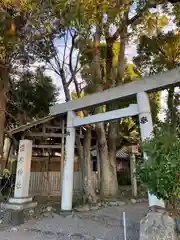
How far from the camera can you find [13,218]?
6289 mm

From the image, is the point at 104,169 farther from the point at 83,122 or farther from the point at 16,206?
the point at 16,206

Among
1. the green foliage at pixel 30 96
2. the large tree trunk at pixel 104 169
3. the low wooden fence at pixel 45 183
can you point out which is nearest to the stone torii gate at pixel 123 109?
the large tree trunk at pixel 104 169

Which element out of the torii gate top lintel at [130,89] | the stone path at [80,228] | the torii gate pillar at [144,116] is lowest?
the stone path at [80,228]

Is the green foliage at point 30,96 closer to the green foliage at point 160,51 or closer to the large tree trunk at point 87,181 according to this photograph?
the large tree trunk at point 87,181

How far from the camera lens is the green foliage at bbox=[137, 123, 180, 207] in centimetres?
377

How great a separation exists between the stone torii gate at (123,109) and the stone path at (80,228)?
707 mm

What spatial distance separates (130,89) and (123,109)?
0.55 meters

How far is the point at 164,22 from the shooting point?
10.4 meters

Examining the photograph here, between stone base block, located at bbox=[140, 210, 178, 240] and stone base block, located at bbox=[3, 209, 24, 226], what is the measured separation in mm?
3570

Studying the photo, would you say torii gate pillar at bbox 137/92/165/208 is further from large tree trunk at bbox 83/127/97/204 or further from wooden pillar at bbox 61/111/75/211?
large tree trunk at bbox 83/127/97/204

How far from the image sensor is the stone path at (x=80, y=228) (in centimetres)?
517

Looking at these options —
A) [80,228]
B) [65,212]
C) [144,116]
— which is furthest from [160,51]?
[80,228]

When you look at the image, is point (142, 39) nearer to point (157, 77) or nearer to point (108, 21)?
point (108, 21)

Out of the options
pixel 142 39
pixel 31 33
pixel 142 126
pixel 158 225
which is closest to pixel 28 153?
pixel 142 126
